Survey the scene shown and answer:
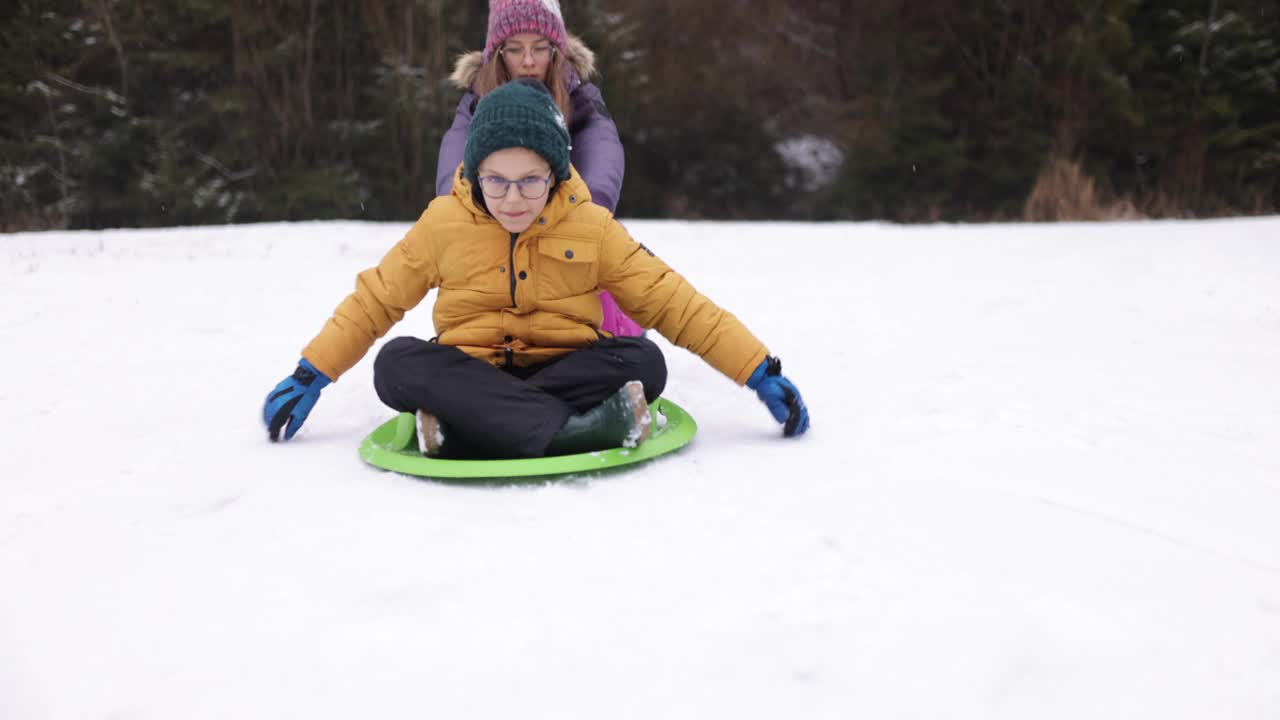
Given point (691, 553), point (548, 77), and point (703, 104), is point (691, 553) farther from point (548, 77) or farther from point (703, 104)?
point (703, 104)

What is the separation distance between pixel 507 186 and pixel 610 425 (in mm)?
555

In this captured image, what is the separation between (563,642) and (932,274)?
433cm

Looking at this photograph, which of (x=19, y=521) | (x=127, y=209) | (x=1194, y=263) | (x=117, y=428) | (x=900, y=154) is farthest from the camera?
(x=900, y=154)

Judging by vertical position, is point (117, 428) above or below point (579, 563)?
below

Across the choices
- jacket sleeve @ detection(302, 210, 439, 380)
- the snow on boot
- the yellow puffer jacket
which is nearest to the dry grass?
the yellow puffer jacket

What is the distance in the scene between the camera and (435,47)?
1095 centimetres

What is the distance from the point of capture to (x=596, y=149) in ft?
9.35

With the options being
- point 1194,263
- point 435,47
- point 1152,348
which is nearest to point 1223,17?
point 1194,263

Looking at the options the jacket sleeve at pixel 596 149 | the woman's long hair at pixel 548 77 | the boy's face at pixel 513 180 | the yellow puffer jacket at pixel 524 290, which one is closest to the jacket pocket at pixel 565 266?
the yellow puffer jacket at pixel 524 290

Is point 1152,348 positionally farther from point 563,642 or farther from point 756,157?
point 756,157

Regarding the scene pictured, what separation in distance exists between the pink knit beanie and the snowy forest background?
8164 mm

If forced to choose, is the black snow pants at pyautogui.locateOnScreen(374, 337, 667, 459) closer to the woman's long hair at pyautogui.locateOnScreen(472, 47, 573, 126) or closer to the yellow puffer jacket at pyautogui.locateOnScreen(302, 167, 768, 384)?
the yellow puffer jacket at pyautogui.locateOnScreen(302, 167, 768, 384)

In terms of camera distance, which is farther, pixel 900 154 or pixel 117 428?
pixel 900 154

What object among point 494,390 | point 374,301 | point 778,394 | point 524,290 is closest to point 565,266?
point 524,290
